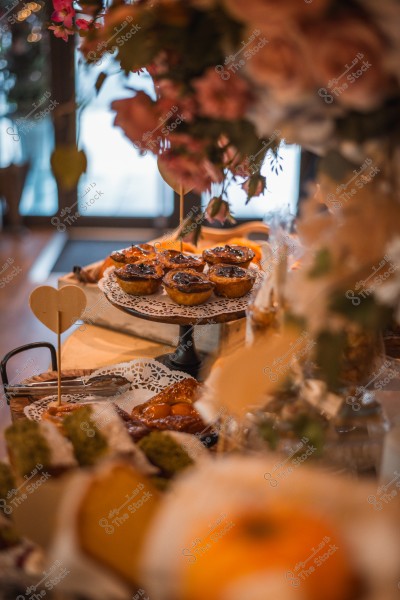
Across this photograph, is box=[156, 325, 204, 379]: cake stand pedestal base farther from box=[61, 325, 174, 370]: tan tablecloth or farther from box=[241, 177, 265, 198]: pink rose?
box=[241, 177, 265, 198]: pink rose

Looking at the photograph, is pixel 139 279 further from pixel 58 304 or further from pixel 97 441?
pixel 97 441

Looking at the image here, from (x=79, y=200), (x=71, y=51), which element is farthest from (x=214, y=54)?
(x=79, y=200)

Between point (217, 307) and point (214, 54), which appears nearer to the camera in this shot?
point (214, 54)

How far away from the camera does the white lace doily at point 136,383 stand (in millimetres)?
1729

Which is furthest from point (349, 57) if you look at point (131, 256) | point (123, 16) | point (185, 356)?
point (131, 256)

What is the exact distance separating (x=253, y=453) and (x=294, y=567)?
417mm

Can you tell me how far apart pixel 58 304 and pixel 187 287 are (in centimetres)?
55

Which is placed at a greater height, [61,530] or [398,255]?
[398,255]

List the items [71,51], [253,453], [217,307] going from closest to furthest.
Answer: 1. [253,453]
2. [217,307]
3. [71,51]

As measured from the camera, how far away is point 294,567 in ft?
2.06

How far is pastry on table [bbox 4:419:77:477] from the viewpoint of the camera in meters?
1.06

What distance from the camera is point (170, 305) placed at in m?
2.05

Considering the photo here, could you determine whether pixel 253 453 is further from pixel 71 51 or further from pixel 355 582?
pixel 71 51

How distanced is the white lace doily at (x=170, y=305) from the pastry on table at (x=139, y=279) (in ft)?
0.07
